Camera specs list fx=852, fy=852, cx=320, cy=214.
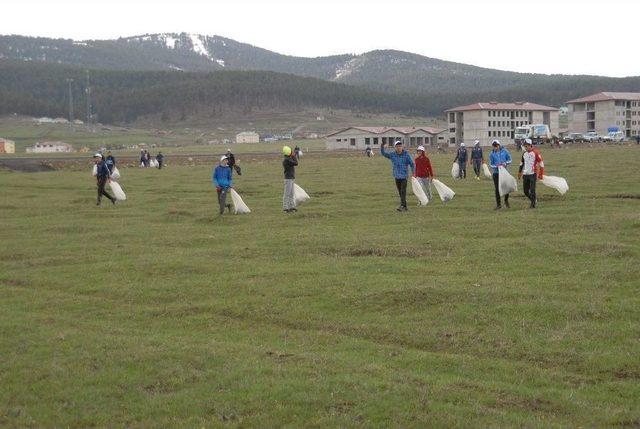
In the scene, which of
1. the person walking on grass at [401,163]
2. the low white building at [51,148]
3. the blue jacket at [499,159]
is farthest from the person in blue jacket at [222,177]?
the low white building at [51,148]

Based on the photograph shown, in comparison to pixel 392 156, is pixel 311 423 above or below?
below

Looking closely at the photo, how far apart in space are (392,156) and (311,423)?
1710cm

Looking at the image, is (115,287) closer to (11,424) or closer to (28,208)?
(11,424)

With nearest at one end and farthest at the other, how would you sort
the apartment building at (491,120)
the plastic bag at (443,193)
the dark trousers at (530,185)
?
1. the dark trousers at (530,185)
2. the plastic bag at (443,193)
3. the apartment building at (491,120)

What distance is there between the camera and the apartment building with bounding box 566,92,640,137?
143000 mm

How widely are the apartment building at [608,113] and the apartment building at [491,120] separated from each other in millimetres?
8306

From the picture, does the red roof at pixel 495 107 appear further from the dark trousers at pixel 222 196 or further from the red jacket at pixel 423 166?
the dark trousers at pixel 222 196

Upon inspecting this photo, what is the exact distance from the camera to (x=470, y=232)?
2050cm

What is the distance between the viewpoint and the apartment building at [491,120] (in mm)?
131875

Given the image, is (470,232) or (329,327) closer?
(329,327)

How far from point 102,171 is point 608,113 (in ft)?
417

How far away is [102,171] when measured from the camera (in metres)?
30.5

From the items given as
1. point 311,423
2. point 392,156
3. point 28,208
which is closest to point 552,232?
point 392,156

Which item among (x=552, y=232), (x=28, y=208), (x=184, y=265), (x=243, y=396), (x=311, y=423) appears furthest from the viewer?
(x=28, y=208)
